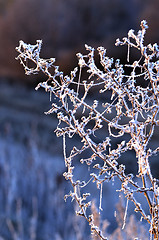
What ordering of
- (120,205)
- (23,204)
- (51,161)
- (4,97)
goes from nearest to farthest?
(120,205) → (23,204) → (51,161) → (4,97)

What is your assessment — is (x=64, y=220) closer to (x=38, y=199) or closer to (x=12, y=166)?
(x=38, y=199)

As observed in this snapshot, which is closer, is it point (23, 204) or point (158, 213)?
point (158, 213)

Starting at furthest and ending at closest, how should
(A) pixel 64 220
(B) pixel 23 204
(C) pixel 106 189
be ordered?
(C) pixel 106 189, (B) pixel 23 204, (A) pixel 64 220

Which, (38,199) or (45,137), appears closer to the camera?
(38,199)

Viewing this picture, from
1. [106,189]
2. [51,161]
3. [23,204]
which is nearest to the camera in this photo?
[23,204]

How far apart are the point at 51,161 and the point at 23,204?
4.87 feet

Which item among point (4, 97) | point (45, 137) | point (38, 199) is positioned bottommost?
point (38, 199)

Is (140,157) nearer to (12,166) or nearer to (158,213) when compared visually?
(158,213)

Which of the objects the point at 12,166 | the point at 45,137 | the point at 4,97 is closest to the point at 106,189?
the point at 12,166

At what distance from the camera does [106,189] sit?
15.8 ft

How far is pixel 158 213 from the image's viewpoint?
1021mm

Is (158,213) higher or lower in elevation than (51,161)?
lower

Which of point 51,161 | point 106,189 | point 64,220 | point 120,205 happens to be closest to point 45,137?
point 51,161

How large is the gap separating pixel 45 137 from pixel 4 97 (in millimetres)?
4193
